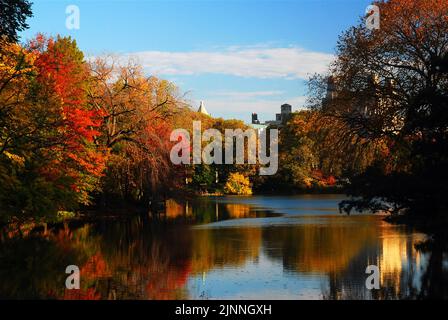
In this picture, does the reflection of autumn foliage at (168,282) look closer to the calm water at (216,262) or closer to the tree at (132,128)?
the calm water at (216,262)

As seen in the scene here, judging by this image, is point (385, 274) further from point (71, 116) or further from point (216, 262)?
point (71, 116)

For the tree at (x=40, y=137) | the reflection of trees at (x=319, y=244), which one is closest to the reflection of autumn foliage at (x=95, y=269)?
the tree at (x=40, y=137)

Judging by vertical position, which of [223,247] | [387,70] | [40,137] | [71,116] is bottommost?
[223,247]

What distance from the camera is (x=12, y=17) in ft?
75.2

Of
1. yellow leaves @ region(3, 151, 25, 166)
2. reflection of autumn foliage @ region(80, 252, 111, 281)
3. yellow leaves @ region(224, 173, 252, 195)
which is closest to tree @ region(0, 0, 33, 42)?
yellow leaves @ region(3, 151, 25, 166)

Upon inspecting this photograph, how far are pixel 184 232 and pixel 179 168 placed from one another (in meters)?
20.2

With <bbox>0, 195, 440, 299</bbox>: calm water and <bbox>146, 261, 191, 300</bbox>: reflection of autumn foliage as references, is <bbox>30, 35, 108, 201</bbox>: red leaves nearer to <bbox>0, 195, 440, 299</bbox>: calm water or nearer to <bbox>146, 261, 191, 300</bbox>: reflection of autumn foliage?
<bbox>0, 195, 440, 299</bbox>: calm water

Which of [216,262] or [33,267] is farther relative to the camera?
[216,262]

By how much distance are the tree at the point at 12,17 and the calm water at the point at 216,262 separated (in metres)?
7.65

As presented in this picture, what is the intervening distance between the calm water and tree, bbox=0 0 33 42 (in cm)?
765

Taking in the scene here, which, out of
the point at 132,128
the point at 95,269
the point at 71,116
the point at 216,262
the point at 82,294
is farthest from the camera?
the point at 132,128

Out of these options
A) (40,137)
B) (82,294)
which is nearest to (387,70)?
(40,137)

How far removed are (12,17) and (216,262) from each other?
10.9 meters

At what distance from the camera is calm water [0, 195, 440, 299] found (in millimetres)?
15984
